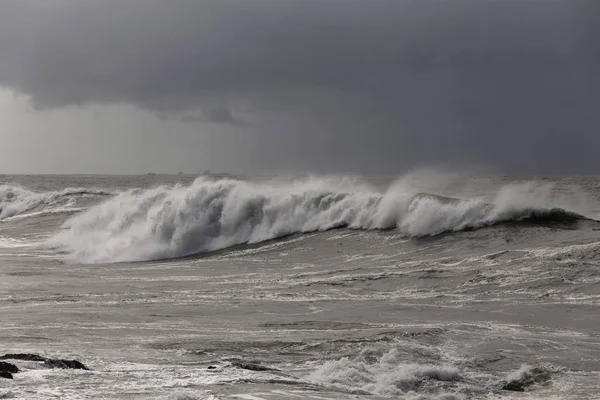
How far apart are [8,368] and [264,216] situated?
19853mm

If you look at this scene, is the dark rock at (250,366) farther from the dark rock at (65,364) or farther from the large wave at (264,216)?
the large wave at (264,216)

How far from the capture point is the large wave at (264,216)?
79.3ft

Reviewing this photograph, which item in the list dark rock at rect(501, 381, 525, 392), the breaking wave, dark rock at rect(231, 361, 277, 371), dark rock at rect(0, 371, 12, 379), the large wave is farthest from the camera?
the breaking wave

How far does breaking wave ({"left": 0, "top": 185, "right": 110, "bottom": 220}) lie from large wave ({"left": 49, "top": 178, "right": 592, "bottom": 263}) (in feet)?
57.3

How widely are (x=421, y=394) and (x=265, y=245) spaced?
17178 mm

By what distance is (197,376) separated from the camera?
29.7 ft

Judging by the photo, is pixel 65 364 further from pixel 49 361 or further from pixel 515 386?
pixel 515 386

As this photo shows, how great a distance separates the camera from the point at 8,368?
8.90 meters

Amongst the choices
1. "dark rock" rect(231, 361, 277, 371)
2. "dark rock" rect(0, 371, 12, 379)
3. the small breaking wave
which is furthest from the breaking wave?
the small breaking wave

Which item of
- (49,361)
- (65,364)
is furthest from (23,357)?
(65,364)

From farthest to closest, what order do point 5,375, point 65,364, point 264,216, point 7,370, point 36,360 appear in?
point 264,216, point 36,360, point 65,364, point 7,370, point 5,375

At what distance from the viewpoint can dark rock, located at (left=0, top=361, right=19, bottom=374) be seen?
28.9 feet

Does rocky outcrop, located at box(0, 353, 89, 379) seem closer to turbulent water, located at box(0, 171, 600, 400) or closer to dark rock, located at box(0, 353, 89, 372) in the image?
dark rock, located at box(0, 353, 89, 372)

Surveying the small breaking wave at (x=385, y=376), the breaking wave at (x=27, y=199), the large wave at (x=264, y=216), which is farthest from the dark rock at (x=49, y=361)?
the breaking wave at (x=27, y=199)
